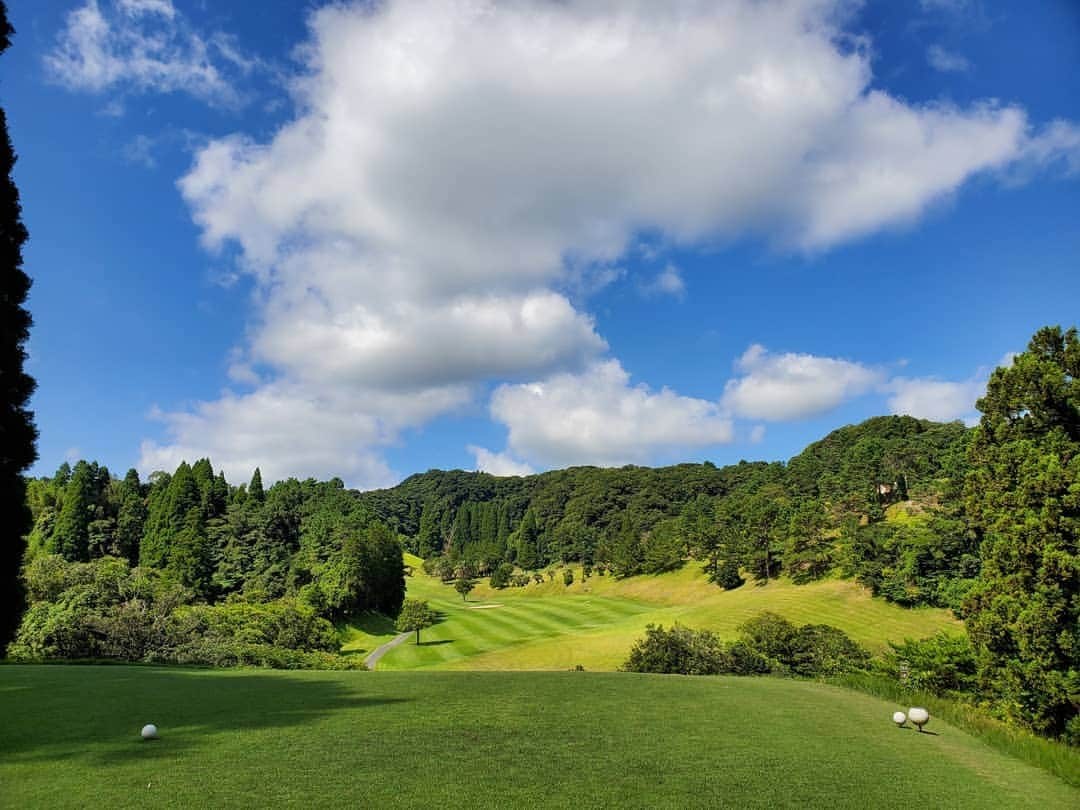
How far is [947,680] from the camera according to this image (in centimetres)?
1911

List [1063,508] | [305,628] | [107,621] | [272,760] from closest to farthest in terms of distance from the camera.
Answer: [272,760] < [1063,508] < [107,621] < [305,628]

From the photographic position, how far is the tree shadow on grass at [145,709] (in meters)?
8.59

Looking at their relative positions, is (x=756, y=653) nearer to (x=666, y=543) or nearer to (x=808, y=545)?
(x=808, y=545)

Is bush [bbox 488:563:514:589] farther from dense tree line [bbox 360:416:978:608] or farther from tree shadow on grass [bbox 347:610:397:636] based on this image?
tree shadow on grass [bbox 347:610:397:636]

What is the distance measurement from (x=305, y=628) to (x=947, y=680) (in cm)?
3225


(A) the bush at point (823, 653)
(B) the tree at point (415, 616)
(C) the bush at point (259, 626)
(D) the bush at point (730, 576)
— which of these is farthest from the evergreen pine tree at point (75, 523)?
(D) the bush at point (730, 576)

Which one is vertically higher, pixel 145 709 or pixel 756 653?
pixel 145 709

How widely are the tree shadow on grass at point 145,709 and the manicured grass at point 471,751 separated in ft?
0.16

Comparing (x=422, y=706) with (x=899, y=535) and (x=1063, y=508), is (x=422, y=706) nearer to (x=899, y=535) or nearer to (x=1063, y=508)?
(x=1063, y=508)

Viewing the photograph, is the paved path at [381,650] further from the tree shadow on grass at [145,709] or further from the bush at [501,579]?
the bush at [501,579]

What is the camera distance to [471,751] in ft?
29.1

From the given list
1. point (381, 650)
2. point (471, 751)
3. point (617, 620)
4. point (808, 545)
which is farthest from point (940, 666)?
point (808, 545)

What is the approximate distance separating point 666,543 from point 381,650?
1921 inches

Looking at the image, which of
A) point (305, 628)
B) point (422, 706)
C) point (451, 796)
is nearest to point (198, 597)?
point (305, 628)
